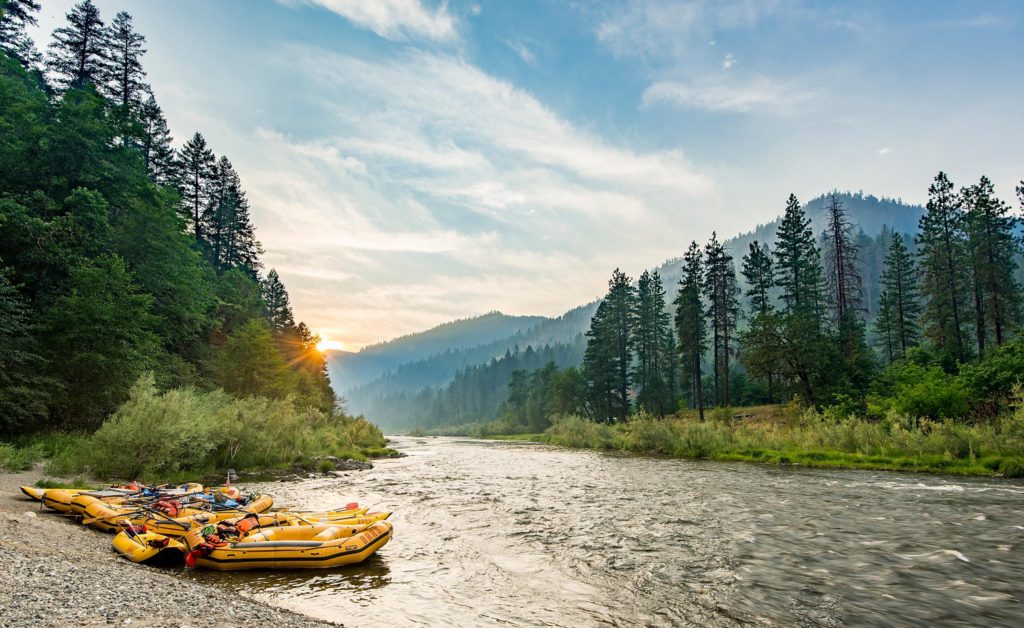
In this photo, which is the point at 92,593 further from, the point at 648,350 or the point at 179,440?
the point at 648,350

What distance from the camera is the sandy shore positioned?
18.2ft

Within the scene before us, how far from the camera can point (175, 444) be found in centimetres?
1848

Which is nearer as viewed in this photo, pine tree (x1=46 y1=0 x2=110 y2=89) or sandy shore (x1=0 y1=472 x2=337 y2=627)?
sandy shore (x1=0 y1=472 x2=337 y2=627)

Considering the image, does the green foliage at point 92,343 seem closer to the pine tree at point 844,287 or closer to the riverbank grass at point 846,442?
the riverbank grass at point 846,442

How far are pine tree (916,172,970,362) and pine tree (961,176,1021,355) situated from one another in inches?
40.5

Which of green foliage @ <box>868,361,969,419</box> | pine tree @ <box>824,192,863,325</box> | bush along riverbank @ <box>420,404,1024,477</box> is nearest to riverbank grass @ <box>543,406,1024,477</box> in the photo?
bush along riverbank @ <box>420,404,1024,477</box>

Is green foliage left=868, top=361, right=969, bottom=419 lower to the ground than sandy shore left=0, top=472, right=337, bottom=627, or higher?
higher

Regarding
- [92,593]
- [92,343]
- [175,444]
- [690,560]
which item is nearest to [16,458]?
[175,444]

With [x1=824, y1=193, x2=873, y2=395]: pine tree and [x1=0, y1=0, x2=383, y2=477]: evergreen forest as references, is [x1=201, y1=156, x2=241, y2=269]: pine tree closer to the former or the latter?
[x1=0, y1=0, x2=383, y2=477]: evergreen forest

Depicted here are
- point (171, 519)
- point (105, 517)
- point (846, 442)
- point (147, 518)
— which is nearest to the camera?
point (171, 519)

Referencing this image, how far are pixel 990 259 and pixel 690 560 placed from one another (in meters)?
53.5

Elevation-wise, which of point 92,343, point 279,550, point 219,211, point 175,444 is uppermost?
point 219,211

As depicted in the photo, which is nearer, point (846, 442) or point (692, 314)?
point (846, 442)

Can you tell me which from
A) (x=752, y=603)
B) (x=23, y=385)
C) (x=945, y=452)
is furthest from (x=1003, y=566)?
(x=23, y=385)
